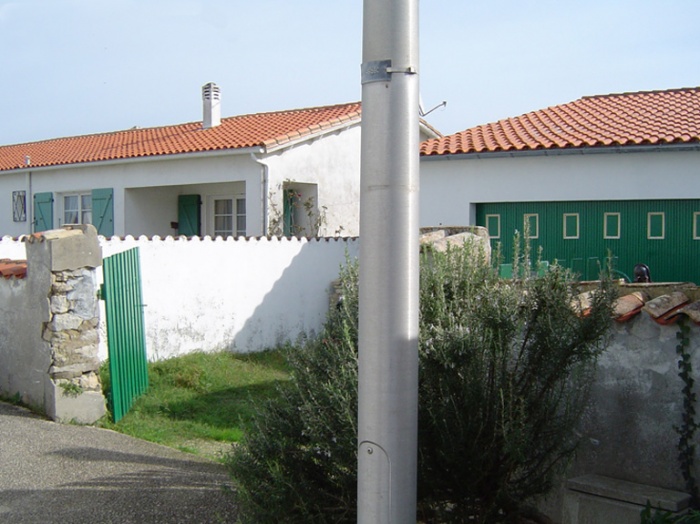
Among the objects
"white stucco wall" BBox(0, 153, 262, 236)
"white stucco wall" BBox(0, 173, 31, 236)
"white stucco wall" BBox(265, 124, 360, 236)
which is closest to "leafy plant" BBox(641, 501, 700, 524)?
"white stucco wall" BBox(0, 153, 262, 236)

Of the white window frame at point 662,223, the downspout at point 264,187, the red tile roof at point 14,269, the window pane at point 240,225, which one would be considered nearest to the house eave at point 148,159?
the downspout at point 264,187

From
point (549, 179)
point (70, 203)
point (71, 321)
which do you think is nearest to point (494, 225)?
point (549, 179)

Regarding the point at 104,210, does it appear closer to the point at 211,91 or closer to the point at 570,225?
the point at 211,91

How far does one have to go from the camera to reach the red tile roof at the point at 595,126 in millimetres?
12719

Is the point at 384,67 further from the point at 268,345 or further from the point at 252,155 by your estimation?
the point at 252,155

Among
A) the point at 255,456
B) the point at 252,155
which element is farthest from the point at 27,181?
the point at 255,456

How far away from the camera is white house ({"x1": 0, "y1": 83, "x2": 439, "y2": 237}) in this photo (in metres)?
16.8

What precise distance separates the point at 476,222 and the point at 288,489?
1021 centimetres

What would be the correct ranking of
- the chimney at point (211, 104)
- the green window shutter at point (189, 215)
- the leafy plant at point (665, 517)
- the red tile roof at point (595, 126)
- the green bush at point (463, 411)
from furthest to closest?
the chimney at point (211, 104), the green window shutter at point (189, 215), the red tile roof at point (595, 126), the green bush at point (463, 411), the leafy plant at point (665, 517)

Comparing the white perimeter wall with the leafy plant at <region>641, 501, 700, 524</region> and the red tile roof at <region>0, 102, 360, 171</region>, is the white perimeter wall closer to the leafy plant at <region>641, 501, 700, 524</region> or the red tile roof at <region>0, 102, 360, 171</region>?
the red tile roof at <region>0, 102, 360, 171</region>

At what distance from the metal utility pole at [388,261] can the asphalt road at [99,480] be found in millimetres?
1895

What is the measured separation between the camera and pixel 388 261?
3.15m

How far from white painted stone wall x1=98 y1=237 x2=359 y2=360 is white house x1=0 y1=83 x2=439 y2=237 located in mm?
3027

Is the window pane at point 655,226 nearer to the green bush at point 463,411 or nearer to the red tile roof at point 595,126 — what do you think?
the red tile roof at point 595,126
